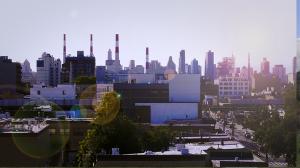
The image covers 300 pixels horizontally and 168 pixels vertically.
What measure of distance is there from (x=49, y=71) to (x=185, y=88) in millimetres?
13757

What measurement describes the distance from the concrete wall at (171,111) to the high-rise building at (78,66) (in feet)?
40.3

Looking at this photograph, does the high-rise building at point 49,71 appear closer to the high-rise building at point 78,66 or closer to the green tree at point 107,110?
the high-rise building at point 78,66

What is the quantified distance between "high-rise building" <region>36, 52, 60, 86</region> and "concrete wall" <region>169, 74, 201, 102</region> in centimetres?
1243

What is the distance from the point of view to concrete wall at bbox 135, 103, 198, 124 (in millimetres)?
14781

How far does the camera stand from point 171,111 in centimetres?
1482

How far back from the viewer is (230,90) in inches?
1137

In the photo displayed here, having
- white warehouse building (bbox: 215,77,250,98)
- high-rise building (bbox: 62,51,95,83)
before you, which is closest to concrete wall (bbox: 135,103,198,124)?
high-rise building (bbox: 62,51,95,83)

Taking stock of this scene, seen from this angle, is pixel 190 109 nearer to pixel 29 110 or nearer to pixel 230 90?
pixel 29 110

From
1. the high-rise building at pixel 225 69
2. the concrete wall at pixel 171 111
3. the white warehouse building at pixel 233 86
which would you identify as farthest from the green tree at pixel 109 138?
the high-rise building at pixel 225 69

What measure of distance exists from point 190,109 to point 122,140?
8.39 metres

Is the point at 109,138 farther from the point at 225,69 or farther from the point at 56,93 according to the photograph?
the point at 225,69

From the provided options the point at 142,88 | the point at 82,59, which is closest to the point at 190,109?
the point at 142,88

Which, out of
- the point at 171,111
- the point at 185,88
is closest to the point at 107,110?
the point at 171,111

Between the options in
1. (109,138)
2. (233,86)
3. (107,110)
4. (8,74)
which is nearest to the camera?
(109,138)
